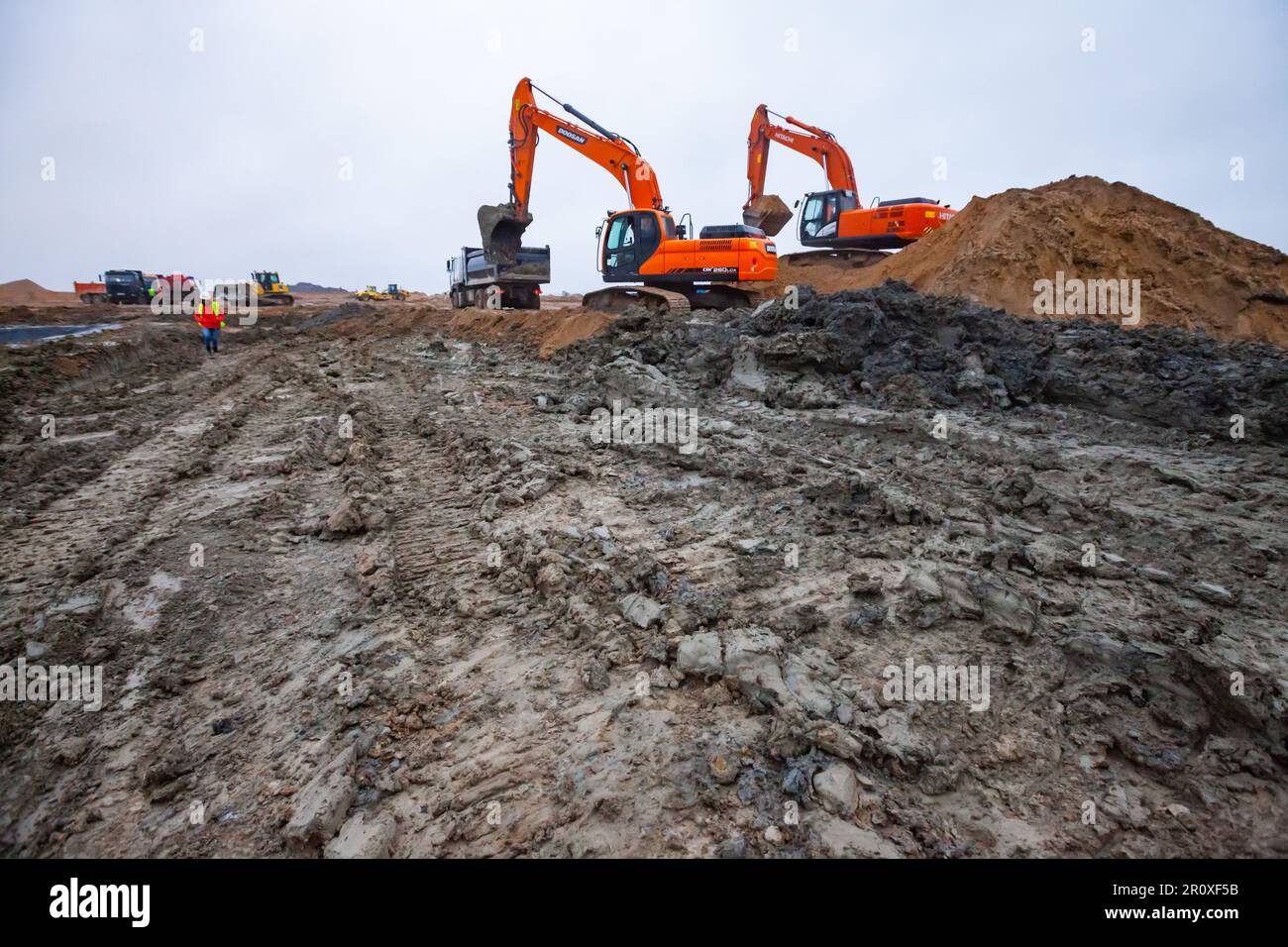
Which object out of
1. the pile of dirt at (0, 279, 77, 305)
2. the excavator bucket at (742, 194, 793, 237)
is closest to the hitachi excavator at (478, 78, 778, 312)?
the excavator bucket at (742, 194, 793, 237)

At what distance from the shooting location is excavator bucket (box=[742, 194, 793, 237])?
19453 mm

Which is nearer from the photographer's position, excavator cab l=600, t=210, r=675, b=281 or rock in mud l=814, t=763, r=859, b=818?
rock in mud l=814, t=763, r=859, b=818

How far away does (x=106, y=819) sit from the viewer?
245 centimetres

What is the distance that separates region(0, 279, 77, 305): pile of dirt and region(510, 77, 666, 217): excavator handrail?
38167 millimetres

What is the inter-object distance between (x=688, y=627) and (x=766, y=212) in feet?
62.6

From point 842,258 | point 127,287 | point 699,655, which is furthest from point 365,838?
point 127,287

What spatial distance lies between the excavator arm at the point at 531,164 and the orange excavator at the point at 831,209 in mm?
5796

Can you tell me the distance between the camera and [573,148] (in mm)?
14531

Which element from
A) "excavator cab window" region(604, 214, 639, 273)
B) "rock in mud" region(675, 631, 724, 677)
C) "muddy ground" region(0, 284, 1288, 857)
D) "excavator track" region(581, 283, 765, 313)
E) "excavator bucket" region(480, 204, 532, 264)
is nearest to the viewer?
"muddy ground" region(0, 284, 1288, 857)

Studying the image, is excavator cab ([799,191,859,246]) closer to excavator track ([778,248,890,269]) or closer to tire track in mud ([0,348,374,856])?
excavator track ([778,248,890,269])

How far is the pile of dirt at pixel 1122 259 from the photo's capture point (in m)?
9.90

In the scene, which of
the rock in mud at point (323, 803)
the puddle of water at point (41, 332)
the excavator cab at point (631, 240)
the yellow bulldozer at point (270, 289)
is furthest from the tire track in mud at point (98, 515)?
the yellow bulldozer at point (270, 289)

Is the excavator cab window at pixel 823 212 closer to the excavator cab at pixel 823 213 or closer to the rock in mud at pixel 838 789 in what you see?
the excavator cab at pixel 823 213

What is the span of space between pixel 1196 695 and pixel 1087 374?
204 inches
